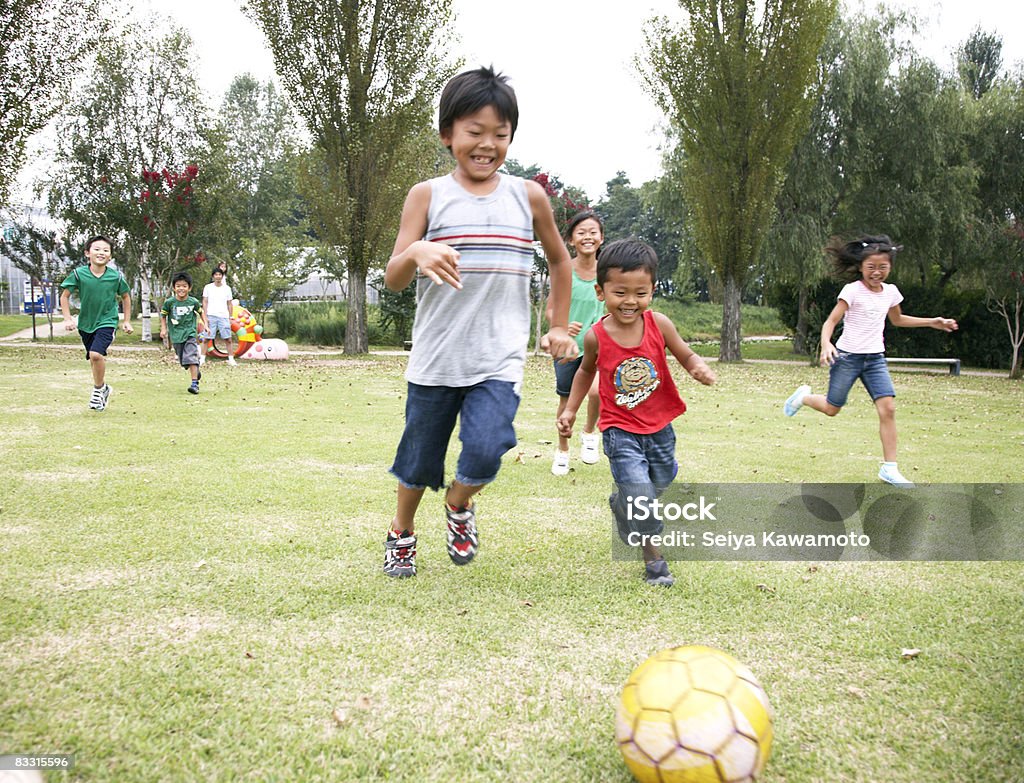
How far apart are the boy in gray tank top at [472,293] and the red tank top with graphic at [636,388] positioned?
0.48 meters

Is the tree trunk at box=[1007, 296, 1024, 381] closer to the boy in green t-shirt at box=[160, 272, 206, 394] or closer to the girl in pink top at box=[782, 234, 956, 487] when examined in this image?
the girl in pink top at box=[782, 234, 956, 487]

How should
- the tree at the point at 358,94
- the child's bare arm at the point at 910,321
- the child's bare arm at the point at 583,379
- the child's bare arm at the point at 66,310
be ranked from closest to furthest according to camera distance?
the child's bare arm at the point at 583,379 < the child's bare arm at the point at 910,321 < the child's bare arm at the point at 66,310 < the tree at the point at 358,94

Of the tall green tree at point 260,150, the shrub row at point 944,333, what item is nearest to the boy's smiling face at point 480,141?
the shrub row at point 944,333

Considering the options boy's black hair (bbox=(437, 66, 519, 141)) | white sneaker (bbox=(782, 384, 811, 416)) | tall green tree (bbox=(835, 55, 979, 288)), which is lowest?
white sneaker (bbox=(782, 384, 811, 416))

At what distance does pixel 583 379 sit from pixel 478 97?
1595 mm

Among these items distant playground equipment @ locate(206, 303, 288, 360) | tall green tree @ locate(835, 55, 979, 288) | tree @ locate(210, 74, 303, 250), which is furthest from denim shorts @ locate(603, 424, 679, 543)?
tree @ locate(210, 74, 303, 250)

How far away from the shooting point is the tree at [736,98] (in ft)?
69.2

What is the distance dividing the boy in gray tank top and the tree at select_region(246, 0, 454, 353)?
63.9 ft

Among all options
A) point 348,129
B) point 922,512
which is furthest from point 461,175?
point 348,129

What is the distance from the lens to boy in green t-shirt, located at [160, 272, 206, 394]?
39.0 feet

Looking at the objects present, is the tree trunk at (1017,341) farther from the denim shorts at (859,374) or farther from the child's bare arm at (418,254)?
the child's bare arm at (418,254)

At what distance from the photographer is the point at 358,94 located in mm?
21250

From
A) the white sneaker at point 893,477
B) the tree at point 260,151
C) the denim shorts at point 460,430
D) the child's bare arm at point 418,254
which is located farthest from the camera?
the tree at point 260,151

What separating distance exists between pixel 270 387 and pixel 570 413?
33.6 feet
